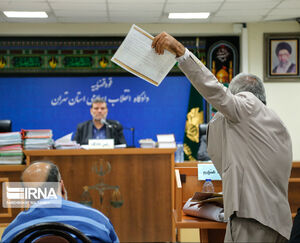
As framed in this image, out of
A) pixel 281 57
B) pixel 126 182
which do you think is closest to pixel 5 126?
pixel 126 182

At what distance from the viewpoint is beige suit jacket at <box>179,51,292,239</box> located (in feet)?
6.23

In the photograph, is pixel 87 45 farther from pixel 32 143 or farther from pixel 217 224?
pixel 217 224

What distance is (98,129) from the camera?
203 inches

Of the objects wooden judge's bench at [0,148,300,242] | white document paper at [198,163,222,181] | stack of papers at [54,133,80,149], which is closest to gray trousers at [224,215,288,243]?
white document paper at [198,163,222,181]

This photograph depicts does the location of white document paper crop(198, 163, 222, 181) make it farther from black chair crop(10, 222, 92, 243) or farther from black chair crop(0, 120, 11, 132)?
black chair crop(0, 120, 11, 132)

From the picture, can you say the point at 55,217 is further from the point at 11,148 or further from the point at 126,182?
the point at 11,148

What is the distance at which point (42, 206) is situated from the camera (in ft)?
5.12

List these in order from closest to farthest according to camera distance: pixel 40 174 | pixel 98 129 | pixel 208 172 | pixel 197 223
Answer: pixel 40 174 < pixel 197 223 < pixel 208 172 < pixel 98 129

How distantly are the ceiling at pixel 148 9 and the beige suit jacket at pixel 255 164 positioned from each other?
166 inches

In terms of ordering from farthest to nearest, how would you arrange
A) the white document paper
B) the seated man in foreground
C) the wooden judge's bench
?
1. the wooden judge's bench
2. the white document paper
3. the seated man in foreground

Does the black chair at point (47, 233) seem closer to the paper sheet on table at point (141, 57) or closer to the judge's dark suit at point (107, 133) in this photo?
the paper sheet on table at point (141, 57)

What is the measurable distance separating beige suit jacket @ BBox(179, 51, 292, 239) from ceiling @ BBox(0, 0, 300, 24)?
13.8ft

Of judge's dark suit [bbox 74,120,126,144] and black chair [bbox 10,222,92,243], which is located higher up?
judge's dark suit [bbox 74,120,126,144]

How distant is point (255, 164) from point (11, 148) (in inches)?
117
